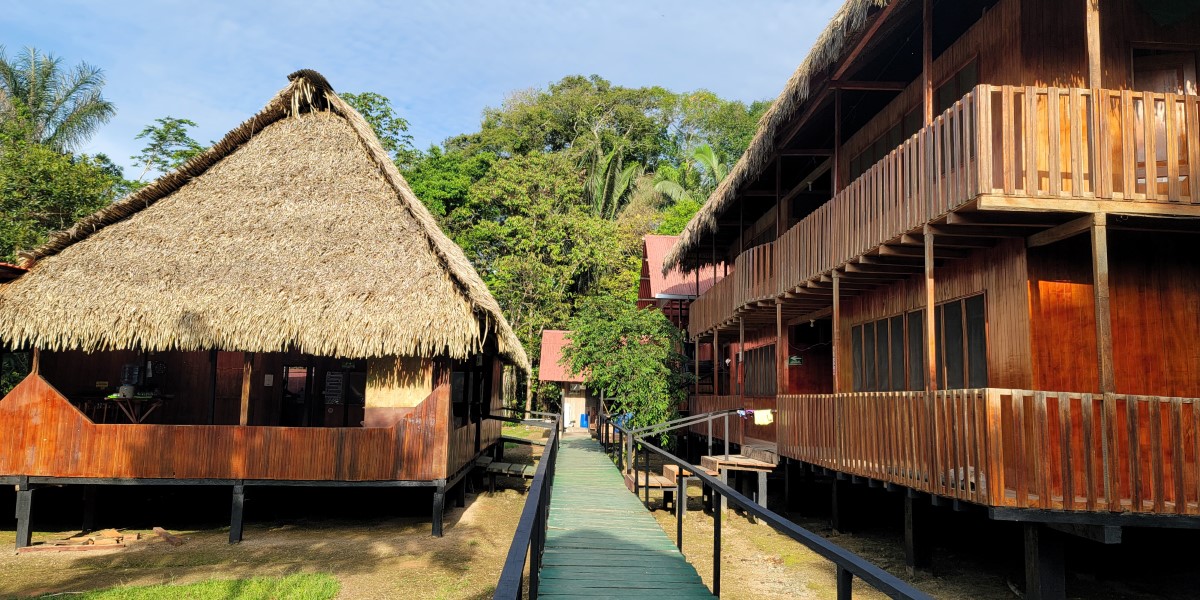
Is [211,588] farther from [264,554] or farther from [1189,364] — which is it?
[1189,364]

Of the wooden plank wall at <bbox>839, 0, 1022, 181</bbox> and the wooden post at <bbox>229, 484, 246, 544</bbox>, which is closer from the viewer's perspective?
the wooden plank wall at <bbox>839, 0, 1022, 181</bbox>

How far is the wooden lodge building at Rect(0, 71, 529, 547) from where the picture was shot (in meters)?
12.0

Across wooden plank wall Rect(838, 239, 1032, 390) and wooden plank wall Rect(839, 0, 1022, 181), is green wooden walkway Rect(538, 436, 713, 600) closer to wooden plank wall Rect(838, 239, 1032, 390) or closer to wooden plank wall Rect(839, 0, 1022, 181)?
wooden plank wall Rect(838, 239, 1032, 390)

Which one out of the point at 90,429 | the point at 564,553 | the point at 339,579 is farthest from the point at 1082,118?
the point at 90,429

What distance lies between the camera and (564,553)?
7.76 meters

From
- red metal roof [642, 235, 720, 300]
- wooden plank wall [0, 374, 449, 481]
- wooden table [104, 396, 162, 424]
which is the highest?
red metal roof [642, 235, 720, 300]

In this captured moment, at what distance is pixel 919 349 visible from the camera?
36.7 feet

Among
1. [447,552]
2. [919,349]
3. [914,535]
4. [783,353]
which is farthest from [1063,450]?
[783,353]

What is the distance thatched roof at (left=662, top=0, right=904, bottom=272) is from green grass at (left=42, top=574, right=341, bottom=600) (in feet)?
28.1

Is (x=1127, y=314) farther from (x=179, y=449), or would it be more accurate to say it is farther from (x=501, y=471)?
(x=179, y=449)

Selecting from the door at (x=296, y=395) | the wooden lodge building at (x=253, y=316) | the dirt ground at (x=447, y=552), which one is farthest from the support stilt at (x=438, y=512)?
the door at (x=296, y=395)

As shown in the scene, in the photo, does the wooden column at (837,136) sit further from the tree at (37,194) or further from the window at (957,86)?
the tree at (37,194)

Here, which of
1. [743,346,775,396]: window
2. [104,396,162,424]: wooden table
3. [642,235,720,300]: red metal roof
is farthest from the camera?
[642,235,720,300]: red metal roof

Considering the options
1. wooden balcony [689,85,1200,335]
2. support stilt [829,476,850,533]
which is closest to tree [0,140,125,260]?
support stilt [829,476,850,533]
